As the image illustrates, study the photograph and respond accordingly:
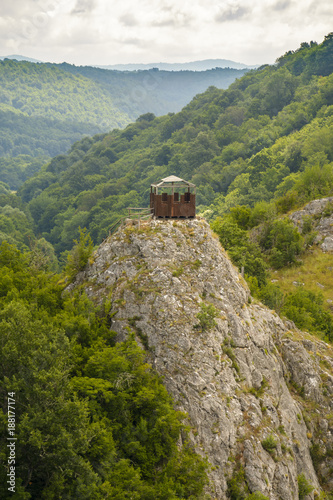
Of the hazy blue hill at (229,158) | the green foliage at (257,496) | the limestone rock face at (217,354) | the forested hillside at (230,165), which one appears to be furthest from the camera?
the hazy blue hill at (229,158)

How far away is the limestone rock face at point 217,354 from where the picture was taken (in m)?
26.5

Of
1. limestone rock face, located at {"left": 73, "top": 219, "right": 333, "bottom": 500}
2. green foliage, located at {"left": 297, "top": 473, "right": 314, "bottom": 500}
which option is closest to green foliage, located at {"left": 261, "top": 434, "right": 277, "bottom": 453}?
limestone rock face, located at {"left": 73, "top": 219, "right": 333, "bottom": 500}

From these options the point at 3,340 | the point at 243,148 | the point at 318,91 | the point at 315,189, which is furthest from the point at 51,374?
the point at 318,91

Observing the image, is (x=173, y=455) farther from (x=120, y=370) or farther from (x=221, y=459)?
(x=120, y=370)

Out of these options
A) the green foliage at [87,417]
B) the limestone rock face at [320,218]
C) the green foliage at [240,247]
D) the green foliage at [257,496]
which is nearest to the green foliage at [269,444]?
the green foliage at [257,496]

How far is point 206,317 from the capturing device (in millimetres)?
28891

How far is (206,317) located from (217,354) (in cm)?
226

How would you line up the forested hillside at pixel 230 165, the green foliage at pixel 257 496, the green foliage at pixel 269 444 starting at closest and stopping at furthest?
the green foliage at pixel 257 496
the green foliage at pixel 269 444
the forested hillside at pixel 230 165

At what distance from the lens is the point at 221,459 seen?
84.4 feet

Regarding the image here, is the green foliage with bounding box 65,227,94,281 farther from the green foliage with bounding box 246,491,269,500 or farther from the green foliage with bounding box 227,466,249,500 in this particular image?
the green foliage with bounding box 246,491,269,500

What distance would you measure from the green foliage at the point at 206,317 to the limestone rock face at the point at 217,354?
6cm

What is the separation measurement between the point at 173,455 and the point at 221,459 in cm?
304

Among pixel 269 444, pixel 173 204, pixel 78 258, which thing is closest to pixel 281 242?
pixel 173 204

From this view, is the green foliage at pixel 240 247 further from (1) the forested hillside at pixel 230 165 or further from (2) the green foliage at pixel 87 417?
(2) the green foliage at pixel 87 417
